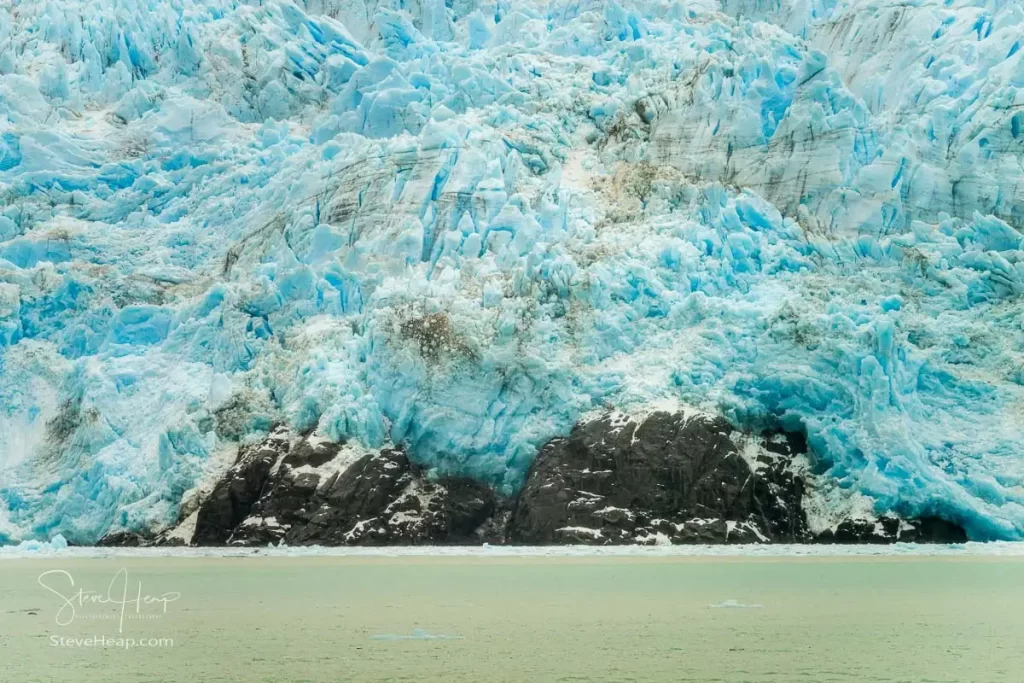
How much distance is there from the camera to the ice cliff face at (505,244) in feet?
87.1

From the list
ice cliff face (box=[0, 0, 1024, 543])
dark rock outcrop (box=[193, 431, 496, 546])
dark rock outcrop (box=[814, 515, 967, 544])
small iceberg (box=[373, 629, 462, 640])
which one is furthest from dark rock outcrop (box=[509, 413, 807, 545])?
small iceberg (box=[373, 629, 462, 640])

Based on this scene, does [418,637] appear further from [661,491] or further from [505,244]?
[505,244]

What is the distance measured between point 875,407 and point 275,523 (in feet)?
40.5

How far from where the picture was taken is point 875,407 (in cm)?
2488

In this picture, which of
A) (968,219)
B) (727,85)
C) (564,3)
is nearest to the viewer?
(968,219)

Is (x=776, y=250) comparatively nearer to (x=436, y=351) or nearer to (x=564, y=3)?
(x=436, y=351)

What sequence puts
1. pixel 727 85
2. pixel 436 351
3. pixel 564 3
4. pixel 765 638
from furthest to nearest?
pixel 564 3
pixel 727 85
pixel 436 351
pixel 765 638

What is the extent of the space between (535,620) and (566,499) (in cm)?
846

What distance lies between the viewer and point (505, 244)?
29.2 meters

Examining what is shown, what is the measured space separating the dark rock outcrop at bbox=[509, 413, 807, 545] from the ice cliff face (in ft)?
2.96

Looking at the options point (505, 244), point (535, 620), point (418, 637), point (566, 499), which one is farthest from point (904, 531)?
point (418, 637)

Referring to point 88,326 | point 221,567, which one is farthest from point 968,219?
point 88,326
